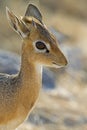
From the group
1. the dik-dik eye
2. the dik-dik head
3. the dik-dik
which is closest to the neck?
the dik-dik

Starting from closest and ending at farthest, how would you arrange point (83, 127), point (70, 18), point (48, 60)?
point (48, 60) < point (83, 127) < point (70, 18)

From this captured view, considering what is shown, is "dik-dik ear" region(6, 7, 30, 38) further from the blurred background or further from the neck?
the blurred background

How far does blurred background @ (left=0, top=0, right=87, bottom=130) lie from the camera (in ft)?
37.5

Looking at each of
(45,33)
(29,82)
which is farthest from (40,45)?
(29,82)

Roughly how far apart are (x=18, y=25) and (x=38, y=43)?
0.31 m

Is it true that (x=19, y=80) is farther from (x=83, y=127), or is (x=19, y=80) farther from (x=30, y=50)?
(x=83, y=127)

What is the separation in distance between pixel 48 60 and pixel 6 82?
71cm

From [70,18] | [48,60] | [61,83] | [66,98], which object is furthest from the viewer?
[70,18]

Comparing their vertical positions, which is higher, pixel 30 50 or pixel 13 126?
pixel 30 50

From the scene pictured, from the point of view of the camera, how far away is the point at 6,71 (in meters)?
11.8

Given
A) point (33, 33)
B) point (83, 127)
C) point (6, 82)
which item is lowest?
point (83, 127)

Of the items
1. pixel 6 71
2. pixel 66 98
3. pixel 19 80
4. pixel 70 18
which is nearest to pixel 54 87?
pixel 66 98

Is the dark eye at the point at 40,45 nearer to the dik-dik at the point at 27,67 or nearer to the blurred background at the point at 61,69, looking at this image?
the dik-dik at the point at 27,67

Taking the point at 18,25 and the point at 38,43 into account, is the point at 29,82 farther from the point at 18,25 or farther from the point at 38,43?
the point at 18,25
